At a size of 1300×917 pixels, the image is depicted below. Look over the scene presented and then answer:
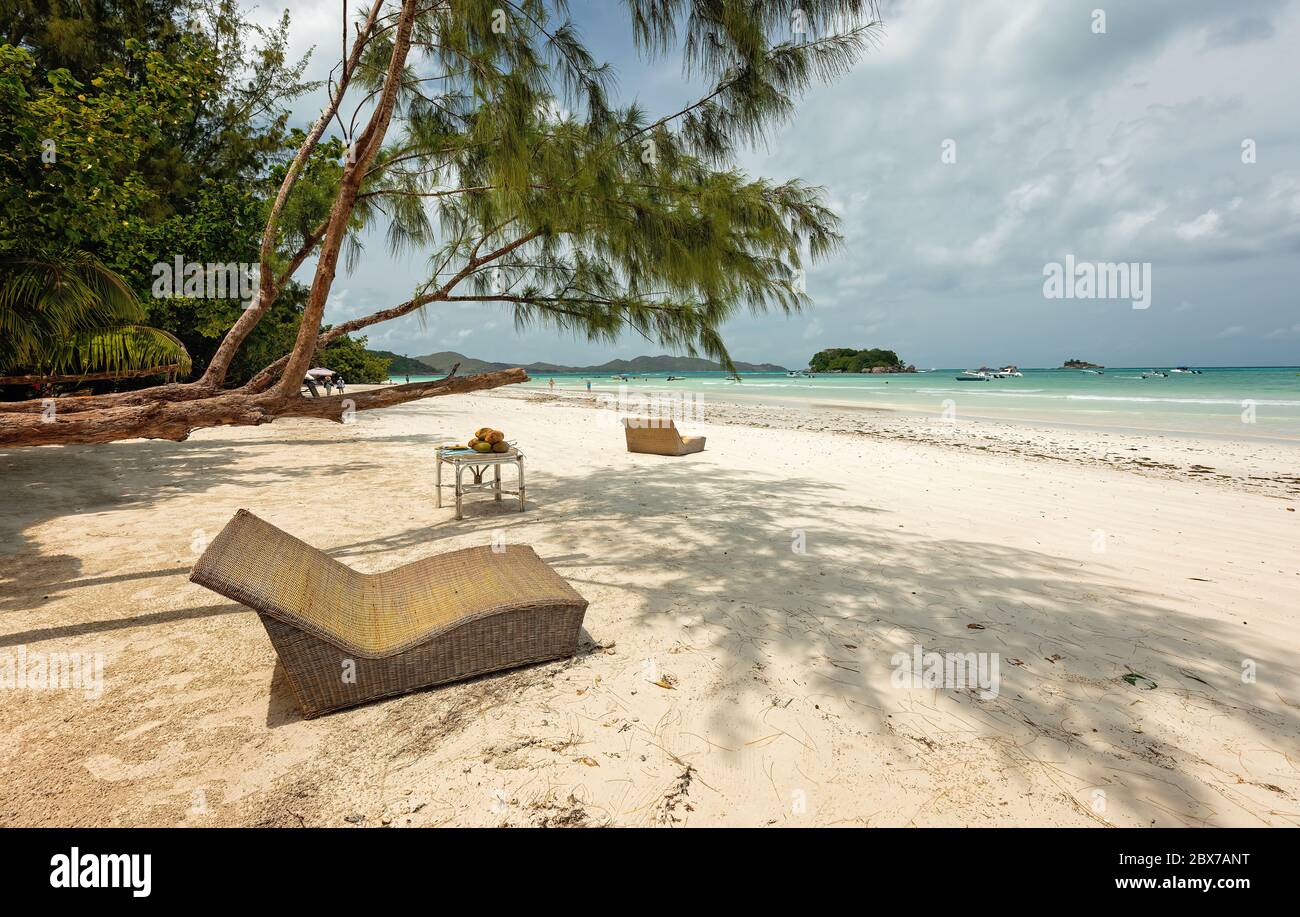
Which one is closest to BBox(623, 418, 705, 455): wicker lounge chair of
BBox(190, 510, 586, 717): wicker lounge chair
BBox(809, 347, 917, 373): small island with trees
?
BBox(190, 510, 586, 717): wicker lounge chair

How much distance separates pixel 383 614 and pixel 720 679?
1.71 metres

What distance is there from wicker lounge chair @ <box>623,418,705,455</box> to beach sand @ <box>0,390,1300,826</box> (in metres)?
3.58

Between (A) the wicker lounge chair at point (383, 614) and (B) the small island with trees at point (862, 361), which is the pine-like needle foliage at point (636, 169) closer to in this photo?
(A) the wicker lounge chair at point (383, 614)

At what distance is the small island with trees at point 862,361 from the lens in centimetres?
10175

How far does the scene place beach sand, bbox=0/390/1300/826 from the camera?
6.48 ft

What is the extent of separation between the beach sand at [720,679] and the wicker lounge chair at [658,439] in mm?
3578

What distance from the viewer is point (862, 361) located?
333 feet

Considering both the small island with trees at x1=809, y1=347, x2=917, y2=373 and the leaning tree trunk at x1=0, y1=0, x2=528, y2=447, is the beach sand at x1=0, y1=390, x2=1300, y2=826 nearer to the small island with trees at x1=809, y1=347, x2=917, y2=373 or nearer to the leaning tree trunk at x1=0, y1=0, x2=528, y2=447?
the leaning tree trunk at x1=0, y1=0, x2=528, y2=447
